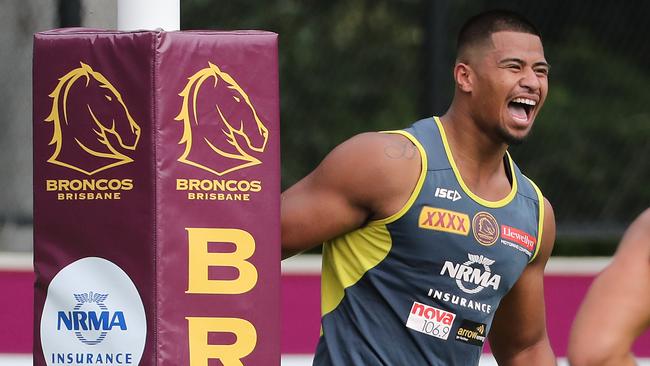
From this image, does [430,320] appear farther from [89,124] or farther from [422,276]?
[89,124]

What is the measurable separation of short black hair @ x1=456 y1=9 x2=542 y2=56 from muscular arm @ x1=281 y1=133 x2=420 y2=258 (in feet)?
1.57

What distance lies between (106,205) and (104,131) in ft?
0.60

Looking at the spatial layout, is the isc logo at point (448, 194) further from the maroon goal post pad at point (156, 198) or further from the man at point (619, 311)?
the man at point (619, 311)

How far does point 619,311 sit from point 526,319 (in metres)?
1.44

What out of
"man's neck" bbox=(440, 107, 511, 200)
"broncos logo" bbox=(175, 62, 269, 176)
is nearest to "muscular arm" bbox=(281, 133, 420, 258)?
"man's neck" bbox=(440, 107, 511, 200)

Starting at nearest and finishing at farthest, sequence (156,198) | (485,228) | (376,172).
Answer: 1. (156,198)
2. (376,172)
3. (485,228)

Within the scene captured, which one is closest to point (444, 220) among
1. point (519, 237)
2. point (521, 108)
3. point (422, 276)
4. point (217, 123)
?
point (422, 276)

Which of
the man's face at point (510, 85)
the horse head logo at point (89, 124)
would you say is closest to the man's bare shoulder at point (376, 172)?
the man's face at point (510, 85)

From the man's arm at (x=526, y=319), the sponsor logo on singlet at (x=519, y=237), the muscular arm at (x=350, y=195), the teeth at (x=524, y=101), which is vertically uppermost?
the teeth at (x=524, y=101)

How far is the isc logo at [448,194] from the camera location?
14.7 feet

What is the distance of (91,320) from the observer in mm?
3922

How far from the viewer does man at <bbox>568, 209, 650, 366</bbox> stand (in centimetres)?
347

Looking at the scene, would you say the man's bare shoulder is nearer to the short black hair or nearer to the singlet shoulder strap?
the singlet shoulder strap

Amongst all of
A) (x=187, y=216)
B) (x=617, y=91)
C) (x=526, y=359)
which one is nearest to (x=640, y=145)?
(x=617, y=91)
